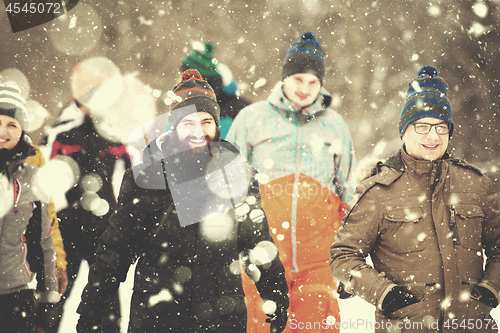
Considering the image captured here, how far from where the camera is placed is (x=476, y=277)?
2.14 metres

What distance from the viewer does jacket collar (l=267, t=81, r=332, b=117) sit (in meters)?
3.61

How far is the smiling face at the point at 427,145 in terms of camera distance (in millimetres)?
2312

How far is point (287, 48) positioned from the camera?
565 centimetres

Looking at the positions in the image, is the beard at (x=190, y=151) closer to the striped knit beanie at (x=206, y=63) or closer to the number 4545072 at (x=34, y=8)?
the striped knit beanie at (x=206, y=63)

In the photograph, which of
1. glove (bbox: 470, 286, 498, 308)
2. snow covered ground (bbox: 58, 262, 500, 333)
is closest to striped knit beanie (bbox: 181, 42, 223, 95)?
snow covered ground (bbox: 58, 262, 500, 333)

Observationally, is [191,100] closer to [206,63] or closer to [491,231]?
[491,231]

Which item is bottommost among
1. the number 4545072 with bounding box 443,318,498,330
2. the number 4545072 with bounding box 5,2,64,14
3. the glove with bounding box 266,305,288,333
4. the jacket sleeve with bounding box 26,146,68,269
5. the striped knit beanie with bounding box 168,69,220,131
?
the number 4545072 with bounding box 443,318,498,330

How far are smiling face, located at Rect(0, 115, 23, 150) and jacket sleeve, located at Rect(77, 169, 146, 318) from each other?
150 cm

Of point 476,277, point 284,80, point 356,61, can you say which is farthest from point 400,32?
point 476,277

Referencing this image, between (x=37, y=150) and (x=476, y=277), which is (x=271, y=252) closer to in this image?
(x=476, y=277)

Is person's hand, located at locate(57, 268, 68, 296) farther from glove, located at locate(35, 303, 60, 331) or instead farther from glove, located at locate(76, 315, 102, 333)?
glove, located at locate(76, 315, 102, 333)

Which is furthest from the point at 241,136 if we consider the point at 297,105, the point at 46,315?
the point at 46,315

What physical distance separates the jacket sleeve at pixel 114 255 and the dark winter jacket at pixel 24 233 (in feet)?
3.39

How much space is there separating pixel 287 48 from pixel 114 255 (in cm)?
417
